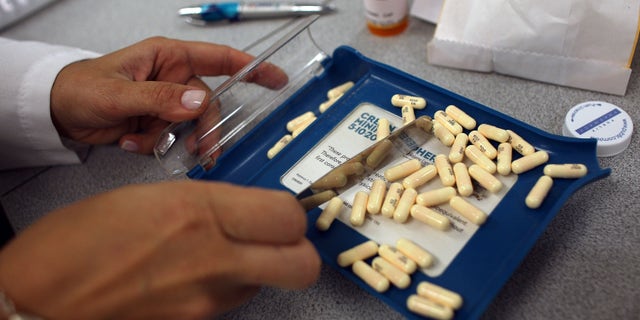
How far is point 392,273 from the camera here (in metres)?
0.62

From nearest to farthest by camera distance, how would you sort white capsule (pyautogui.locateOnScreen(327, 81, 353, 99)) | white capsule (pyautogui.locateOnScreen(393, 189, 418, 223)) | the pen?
white capsule (pyautogui.locateOnScreen(393, 189, 418, 223)) < white capsule (pyautogui.locateOnScreen(327, 81, 353, 99)) < the pen

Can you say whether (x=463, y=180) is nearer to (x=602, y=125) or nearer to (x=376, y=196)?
(x=376, y=196)

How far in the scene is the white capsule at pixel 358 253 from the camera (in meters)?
0.64

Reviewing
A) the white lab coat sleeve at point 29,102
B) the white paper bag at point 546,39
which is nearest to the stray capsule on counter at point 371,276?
the white paper bag at point 546,39

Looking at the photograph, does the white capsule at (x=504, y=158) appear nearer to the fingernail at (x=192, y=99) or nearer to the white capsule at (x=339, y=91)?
the white capsule at (x=339, y=91)

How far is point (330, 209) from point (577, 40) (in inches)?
20.0

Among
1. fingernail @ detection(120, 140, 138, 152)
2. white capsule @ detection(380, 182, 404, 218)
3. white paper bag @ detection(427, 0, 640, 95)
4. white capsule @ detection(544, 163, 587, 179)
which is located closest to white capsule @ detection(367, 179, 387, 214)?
white capsule @ detection(380, 182, 404, 218)

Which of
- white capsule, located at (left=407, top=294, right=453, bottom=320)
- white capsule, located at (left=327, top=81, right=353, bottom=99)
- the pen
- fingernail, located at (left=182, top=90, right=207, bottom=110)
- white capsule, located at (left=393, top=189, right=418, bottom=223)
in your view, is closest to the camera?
white capsule, located at (left=407, top=294, right=453, bottom=320)

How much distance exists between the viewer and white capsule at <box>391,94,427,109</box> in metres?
0.81

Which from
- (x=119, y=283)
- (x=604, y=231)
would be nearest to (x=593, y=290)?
(x=604, y=231)

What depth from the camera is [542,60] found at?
0.86 meters

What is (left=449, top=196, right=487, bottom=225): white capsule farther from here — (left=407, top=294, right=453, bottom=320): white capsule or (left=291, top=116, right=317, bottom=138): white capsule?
(left=291, top=116, right=317, bottom=138): white capsule

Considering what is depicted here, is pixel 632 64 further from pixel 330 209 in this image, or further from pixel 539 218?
pixel 330 209

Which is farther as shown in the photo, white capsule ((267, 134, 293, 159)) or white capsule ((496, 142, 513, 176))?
white capsule ((267, 134, 293, 159))
